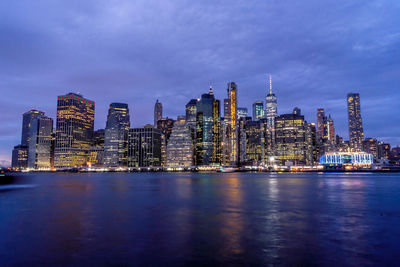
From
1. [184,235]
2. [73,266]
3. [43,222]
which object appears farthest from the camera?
[43,222]

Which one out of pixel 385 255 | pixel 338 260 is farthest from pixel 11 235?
pixel 385 255

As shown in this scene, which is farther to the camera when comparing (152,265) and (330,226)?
(330,226)

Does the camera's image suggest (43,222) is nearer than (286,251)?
No

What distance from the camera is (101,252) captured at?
54.5ft

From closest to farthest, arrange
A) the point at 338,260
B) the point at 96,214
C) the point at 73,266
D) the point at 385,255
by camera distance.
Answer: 1. the point at 73,266
2. the point at 338,260
3. the point at 385,255
4. the point at 96,214

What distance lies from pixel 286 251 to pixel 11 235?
1932cm

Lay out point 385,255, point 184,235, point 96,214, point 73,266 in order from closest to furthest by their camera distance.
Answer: point 73,266
point 385,255
point 184,235
point 96,214

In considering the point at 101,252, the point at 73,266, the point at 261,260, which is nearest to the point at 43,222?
the point at 101,252

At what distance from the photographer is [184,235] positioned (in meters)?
21.2

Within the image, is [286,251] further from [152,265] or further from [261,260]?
[152,265]

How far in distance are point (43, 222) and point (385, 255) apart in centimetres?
2683

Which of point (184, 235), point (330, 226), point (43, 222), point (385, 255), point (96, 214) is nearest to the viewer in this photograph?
point (385, 255)

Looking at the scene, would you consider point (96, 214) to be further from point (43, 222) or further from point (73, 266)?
point (73, 266)

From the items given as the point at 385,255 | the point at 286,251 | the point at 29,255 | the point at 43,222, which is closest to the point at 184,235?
the point at 286,251
